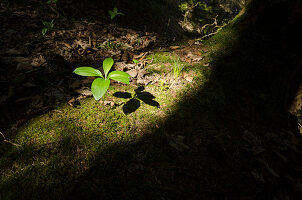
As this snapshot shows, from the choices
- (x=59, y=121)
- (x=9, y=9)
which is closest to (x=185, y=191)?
(x=59, y=121)

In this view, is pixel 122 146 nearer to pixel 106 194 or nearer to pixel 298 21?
pixel 106 194

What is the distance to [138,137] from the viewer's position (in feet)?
4.88

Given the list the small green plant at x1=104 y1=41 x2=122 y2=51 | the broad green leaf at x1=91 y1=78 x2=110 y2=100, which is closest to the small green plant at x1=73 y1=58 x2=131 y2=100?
the broad green leaf at x1=91 y1=78 x2=110 y2=100

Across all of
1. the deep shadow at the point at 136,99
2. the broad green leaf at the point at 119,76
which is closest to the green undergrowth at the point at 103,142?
the deep shadow at the point at 136,99

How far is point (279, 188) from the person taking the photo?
1313 mm

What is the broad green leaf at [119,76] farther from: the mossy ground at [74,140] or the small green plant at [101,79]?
the mossy ground at [74,140]

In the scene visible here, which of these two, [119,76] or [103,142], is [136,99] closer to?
[119,76]

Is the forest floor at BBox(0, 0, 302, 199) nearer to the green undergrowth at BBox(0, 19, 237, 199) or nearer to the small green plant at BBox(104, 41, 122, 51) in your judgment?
the green undergrowth at BBox(0, 19, 237, 199)

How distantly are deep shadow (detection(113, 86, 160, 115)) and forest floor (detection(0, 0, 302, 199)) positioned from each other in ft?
0.04

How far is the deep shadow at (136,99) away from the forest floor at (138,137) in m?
0.01

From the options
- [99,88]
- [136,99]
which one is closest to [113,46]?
[136,99]

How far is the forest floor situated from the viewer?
116 cm

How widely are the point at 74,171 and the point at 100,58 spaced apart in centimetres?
210

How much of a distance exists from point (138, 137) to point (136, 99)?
54 cm
